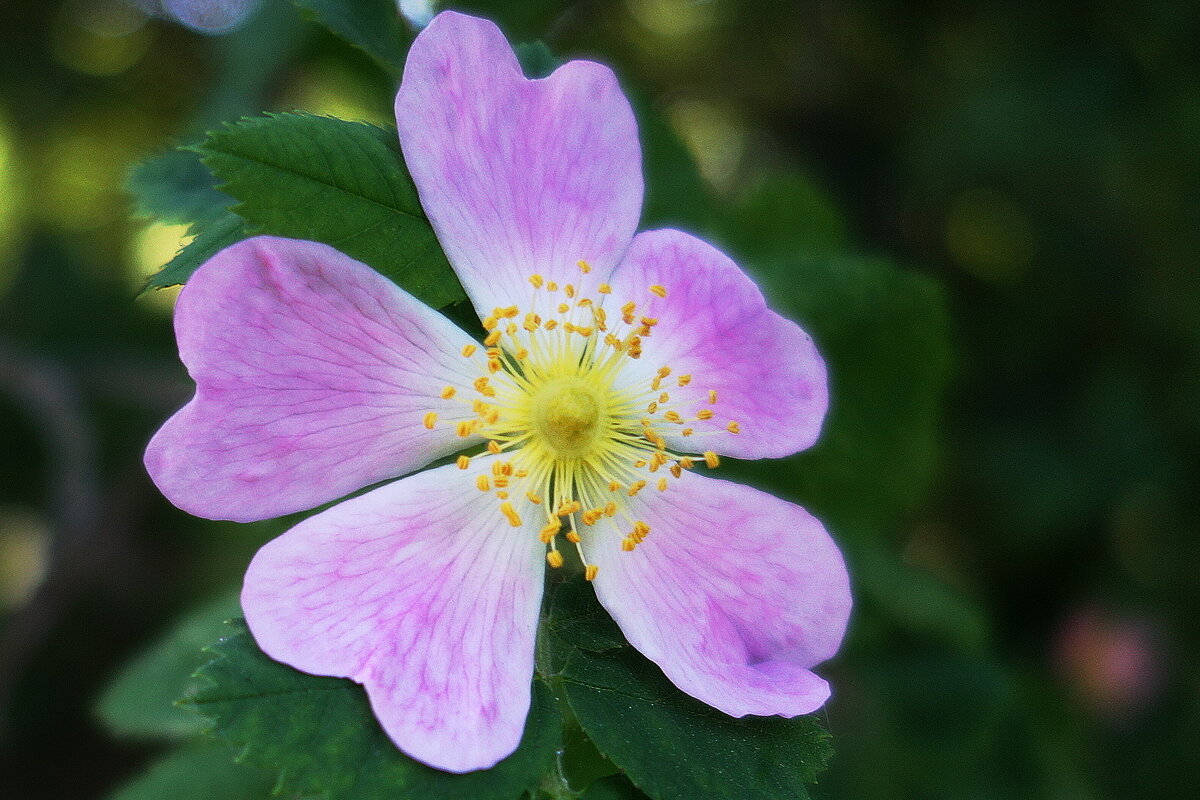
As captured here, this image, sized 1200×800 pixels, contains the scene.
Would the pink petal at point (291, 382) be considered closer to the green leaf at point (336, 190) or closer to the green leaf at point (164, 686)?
the green leaf at point (336, 190)

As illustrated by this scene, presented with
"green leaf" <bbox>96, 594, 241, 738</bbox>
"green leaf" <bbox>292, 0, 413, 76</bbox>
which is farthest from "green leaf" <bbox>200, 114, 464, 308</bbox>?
"green leaf" <bbox>96, 594, 241, 738</bbox>

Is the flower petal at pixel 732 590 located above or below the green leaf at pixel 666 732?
above

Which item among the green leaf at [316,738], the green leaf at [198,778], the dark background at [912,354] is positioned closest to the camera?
the green leaf at [316,738]

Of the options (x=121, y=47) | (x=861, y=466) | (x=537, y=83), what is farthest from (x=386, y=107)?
(x=121, y=47)

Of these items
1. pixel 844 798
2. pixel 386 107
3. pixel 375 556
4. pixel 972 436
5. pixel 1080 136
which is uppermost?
pixel 1080 136

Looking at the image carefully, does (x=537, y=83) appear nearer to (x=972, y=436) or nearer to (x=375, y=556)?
(x=375, y=556)

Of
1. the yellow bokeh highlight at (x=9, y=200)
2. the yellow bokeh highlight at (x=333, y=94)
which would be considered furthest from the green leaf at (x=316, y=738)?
the yellow bokeh highlight at (x=9, y=200)

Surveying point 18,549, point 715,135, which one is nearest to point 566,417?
point 18,549
